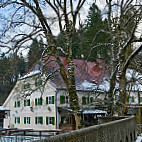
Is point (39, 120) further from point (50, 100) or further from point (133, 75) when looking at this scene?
point (133, 75)

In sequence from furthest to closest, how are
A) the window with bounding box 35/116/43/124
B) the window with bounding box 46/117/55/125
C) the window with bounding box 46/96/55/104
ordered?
the window with bounding box 35/116/43/124, the window with bounding box 46/96/55/104, the window with bounding box 46/117/55/125

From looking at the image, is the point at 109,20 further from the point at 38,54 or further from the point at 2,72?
the point at 2,72

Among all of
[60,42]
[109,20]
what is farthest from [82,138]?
[60,42]

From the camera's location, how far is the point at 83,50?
59.2 feet

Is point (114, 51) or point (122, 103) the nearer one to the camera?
point (122, 103)

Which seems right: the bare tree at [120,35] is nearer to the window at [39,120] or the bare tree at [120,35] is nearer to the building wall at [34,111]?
the building wall at [34,111]

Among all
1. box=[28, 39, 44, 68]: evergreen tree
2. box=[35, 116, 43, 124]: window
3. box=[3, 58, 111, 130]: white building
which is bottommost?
box=[35, 116, 43, 124]: window

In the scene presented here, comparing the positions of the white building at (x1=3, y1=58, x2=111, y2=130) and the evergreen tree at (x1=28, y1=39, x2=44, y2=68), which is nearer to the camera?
the evergreen tree at (x1=28, y1=39, x2=44, y2=68)

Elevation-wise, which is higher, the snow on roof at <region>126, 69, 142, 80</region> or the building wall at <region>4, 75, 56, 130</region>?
the snow on roof at <region>126, 69, 142, 80</region>

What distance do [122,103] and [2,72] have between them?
7266mm

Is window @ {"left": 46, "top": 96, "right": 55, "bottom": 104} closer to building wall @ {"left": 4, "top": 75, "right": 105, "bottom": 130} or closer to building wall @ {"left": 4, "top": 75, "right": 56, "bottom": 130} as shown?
building wall @ {"left": 4, "top": 75, "right": 105, "bottom": 130}

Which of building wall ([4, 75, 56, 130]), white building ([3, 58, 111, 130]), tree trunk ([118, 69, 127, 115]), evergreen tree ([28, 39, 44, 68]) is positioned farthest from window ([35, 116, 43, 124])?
tree trunk ([118, 69, 127, 115])

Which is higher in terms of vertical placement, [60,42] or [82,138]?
[60,42]

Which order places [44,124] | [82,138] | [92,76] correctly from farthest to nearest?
[92,76] < [44,124] < [82,138]
